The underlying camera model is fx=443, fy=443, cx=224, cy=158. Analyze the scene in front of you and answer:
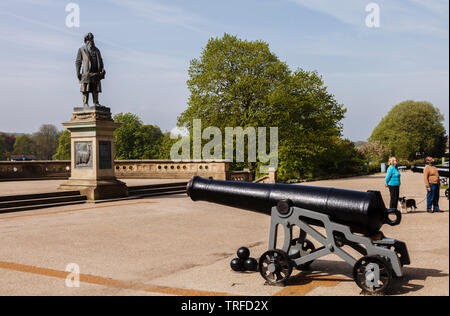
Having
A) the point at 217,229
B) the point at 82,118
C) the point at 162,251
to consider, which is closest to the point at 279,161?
the point at 82,118

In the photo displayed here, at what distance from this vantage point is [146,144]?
74.4 metres

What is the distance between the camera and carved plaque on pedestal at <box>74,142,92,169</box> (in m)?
16.9

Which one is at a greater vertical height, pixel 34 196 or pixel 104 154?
pixel 104 154

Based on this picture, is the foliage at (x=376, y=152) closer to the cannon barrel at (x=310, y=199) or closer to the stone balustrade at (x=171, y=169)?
the stone balustrade at (x=171, y=169)

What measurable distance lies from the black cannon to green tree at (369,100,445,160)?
72.0 m

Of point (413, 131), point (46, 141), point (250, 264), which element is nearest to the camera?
point (250, 264)

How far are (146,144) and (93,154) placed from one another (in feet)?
191

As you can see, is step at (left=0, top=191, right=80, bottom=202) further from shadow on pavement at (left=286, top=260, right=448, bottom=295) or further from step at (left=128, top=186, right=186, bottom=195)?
shadow on pavement at (left=286, top=260, right=448, bottom=295)

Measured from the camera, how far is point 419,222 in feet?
35.0

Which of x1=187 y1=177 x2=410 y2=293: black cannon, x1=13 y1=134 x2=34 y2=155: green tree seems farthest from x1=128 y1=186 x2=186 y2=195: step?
x1=13 y1=134 x2=34 y2=155: green tree

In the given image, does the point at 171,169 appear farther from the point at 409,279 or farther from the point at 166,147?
the point at 166,147

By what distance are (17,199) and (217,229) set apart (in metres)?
8.18

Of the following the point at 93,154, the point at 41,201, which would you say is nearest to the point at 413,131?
the point at 93,154
